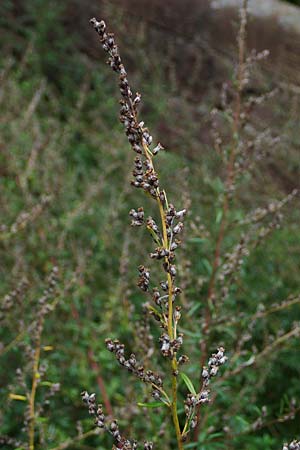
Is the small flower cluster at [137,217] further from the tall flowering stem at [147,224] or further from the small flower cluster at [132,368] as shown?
the small flower cluster at [132,368]

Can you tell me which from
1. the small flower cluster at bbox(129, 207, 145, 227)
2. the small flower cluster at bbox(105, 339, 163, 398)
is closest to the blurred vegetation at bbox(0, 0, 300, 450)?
the small flower cluster at bbox(105, 339, 163, 398)

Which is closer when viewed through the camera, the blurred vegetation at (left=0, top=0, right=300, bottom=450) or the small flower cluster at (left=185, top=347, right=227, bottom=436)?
the small flower cluster at (left=185, top=347, right=227, bottom=436)

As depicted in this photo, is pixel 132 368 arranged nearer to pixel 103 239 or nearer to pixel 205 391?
pixel 205 391

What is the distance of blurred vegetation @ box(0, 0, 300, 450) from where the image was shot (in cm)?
232

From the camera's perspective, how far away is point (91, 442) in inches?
108

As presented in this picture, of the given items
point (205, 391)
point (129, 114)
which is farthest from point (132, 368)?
point (129, 114)

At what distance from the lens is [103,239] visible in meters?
3.21

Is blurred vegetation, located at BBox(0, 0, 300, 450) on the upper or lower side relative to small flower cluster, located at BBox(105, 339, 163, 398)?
upper

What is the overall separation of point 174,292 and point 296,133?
10.8ft

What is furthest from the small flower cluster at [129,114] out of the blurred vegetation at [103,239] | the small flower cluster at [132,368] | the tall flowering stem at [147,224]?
the blurred vegetation at [103,239]

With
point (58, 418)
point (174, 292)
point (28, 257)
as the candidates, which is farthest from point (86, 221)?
point (174, 292)

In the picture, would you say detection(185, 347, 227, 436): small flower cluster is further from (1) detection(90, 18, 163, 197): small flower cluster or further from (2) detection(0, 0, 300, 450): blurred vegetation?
(2) detection(0, 0, 300, 450): blurred vegetation

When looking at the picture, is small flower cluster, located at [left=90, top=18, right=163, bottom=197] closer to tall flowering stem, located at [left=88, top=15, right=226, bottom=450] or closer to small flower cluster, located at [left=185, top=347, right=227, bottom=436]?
tall flowering stem, located at [left=88, top=15, right=226, bottom=450]

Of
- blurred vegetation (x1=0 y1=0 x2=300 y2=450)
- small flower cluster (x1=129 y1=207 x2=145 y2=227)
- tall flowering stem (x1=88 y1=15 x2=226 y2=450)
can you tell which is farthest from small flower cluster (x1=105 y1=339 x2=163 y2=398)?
blurred vegetation (x1=0 y1=0 x2=300 y2=450)
